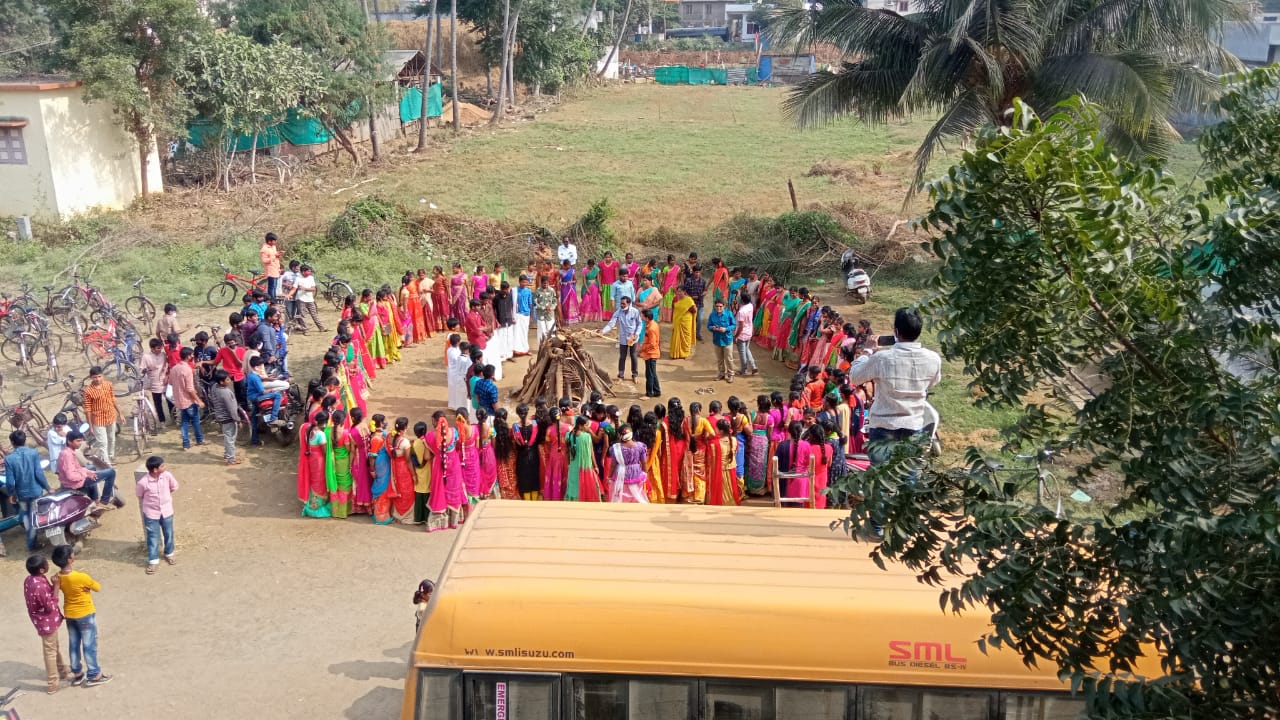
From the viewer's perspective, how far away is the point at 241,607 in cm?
951

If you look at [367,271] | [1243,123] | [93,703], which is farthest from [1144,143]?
[93,703]

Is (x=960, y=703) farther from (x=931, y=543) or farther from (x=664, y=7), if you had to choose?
(x=664, y=7)

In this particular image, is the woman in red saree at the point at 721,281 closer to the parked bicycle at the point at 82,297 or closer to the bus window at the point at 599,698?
the parked bicycle at the point at 82,297

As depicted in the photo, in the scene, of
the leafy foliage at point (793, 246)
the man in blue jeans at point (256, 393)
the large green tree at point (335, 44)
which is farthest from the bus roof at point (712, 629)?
the large green tree at point (335, 44)

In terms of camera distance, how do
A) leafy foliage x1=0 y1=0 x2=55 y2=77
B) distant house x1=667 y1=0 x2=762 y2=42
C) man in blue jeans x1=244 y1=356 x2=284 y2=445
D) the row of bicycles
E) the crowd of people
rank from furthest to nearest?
distant house x1=667 y1=0 x2=762 y2=42, leafy foliage x1=0 y1=0 x2=55 y2=77, the row of bicycles, man in blue jeans x1=244 y1=356 x2=284 y2=445, the crowd of people

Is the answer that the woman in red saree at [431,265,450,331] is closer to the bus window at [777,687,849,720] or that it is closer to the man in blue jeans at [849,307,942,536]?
the man in blue jeans at [849,307,942,536]

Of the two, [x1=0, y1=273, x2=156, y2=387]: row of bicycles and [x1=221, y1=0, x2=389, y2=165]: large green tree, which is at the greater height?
[x1=221, y1=0, x2=389, y2=165]: large green tree

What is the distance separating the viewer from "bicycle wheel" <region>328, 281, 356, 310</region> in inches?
737

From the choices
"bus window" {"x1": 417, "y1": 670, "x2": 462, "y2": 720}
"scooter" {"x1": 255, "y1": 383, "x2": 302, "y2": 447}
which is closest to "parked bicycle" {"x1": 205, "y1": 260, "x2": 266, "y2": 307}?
"scooter" {"x1": 255, "y1": 383, "x2": 302, "y2": 447}

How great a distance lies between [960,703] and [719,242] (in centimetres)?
1833

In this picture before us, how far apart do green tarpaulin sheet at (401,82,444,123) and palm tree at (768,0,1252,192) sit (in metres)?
20.3

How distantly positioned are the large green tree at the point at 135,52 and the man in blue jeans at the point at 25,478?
14536 millimetres

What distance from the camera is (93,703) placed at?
26.5 ft

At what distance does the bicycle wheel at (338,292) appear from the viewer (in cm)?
1872
